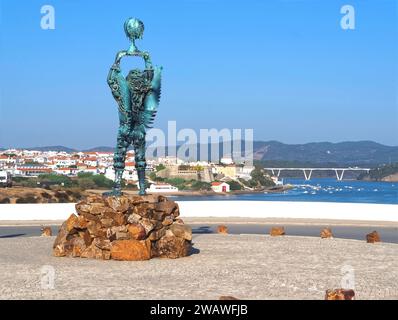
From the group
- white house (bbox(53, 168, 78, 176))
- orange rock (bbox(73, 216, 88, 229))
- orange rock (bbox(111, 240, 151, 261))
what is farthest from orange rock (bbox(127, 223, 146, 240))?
white house (bbox(53, 168, 78, 176))

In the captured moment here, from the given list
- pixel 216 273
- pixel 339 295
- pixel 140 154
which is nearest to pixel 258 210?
pixel 140 154

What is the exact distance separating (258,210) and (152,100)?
44.8ft

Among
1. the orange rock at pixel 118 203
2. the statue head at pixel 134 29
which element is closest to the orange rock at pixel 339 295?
the orange rock at pixel 118 203

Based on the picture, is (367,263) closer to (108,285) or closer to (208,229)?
(108,285)

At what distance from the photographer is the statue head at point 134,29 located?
18.6m

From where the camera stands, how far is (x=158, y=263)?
1598 cm

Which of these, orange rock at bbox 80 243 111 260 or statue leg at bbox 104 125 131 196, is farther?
statue leg at bbox 104 125 131 196

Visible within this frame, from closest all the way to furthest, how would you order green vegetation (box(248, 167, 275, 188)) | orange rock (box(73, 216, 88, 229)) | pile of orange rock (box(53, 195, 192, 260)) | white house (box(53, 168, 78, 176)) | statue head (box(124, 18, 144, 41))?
pile of orange rock (box(53, 195, 192, 260))
orange rock (box(73, 216, 88, 229))
statue head (box(124, 18, 144, 41))
white house (box(53, 168, 78, 176))
green vegetation (box(248, 167, 275, 188))

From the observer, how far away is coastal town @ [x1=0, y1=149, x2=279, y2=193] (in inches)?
5645

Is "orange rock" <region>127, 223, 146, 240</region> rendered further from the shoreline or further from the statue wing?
the shoreline

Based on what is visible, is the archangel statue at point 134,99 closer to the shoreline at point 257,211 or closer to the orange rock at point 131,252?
the orange rock at point 131,252

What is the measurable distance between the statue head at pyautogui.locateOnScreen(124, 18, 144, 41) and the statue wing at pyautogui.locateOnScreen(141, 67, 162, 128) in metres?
1.05

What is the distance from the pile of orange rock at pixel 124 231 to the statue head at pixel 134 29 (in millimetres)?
4332
